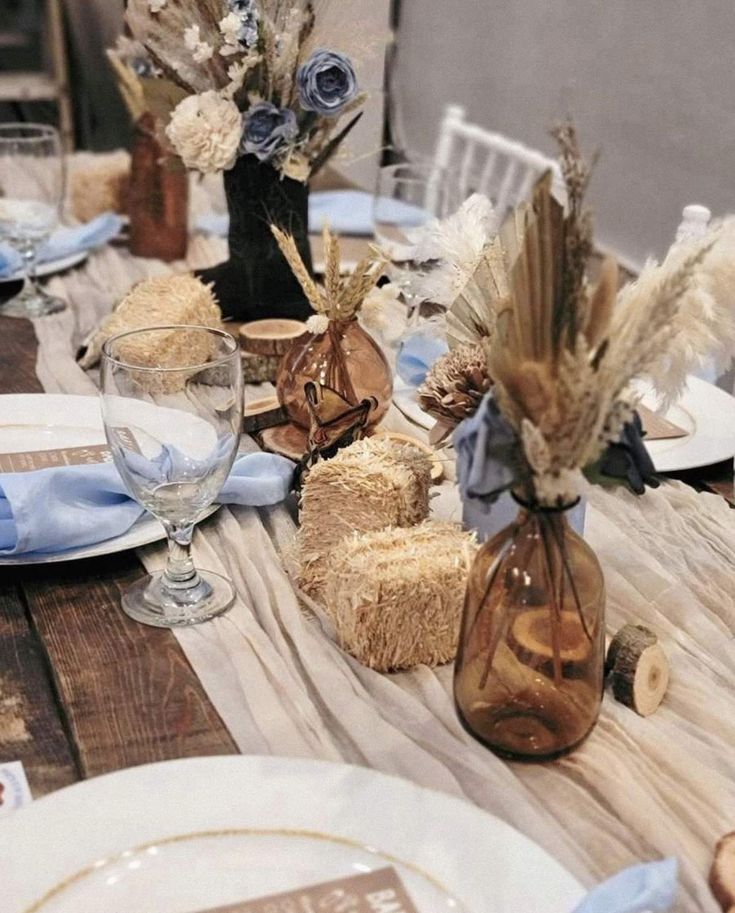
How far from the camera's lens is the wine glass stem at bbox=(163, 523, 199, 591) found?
95 cm

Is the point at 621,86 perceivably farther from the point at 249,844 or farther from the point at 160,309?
the point at 249,844

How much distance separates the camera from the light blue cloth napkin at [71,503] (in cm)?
98

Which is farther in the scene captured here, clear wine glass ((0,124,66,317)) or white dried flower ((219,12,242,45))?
clear wine glass ((0,124,66,317))

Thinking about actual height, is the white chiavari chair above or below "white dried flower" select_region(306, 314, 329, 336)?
below

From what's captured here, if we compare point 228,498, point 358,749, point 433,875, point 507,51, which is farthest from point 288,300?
point 507,51


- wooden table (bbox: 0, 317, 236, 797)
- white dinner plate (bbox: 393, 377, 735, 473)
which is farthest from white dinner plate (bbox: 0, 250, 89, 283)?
wooden table (bbox: 0, 317, 236, 797)

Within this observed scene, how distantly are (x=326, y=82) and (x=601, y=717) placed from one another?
0.87 meters

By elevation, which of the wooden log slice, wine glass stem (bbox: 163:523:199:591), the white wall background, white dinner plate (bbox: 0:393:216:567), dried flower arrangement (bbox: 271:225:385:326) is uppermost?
dried flower arrangement (bbox: 271:225:385:326)

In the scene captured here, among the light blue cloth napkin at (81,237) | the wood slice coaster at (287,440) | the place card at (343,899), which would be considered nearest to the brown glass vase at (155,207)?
the light blue cloth napkin at (81,237)

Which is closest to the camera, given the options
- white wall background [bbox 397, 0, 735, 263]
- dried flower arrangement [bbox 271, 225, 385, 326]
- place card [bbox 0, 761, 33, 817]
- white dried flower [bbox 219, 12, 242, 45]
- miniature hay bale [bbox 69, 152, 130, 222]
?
place card [bbox 0, 761, 33, 817]

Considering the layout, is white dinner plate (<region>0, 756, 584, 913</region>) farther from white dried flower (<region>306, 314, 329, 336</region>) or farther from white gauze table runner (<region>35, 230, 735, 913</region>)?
white dried flower (<region>306, 314, 329, 336</region>)

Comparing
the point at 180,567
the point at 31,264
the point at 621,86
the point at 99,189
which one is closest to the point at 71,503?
the point at 180,567

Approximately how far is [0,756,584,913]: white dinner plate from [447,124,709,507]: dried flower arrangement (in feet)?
0.66

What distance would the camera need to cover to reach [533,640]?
30.3 inches
